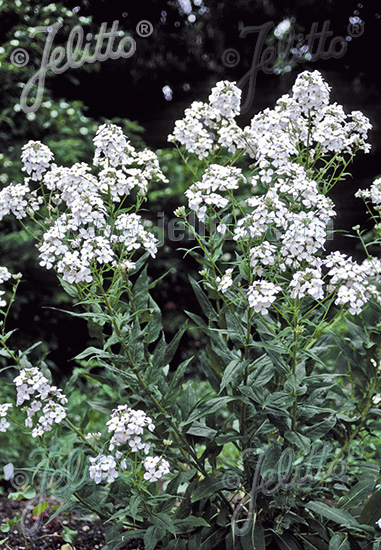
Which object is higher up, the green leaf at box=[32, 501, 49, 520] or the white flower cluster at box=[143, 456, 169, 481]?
the white flower cluster at box=[143, 456, 169, 481]

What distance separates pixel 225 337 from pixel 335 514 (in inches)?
30.8

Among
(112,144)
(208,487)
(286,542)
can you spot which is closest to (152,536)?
(208,487)

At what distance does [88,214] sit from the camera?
2.12 m

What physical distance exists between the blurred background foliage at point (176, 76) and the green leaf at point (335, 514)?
3.27 m

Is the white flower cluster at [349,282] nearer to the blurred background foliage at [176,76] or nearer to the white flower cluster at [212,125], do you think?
the white flower cluster at [212,125]

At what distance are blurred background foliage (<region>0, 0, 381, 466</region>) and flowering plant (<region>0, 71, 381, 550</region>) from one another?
3054 millimetres

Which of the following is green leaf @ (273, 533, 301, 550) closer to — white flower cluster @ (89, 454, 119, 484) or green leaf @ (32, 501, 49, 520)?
white flower cluster @ (89, 454, 119, 484)
